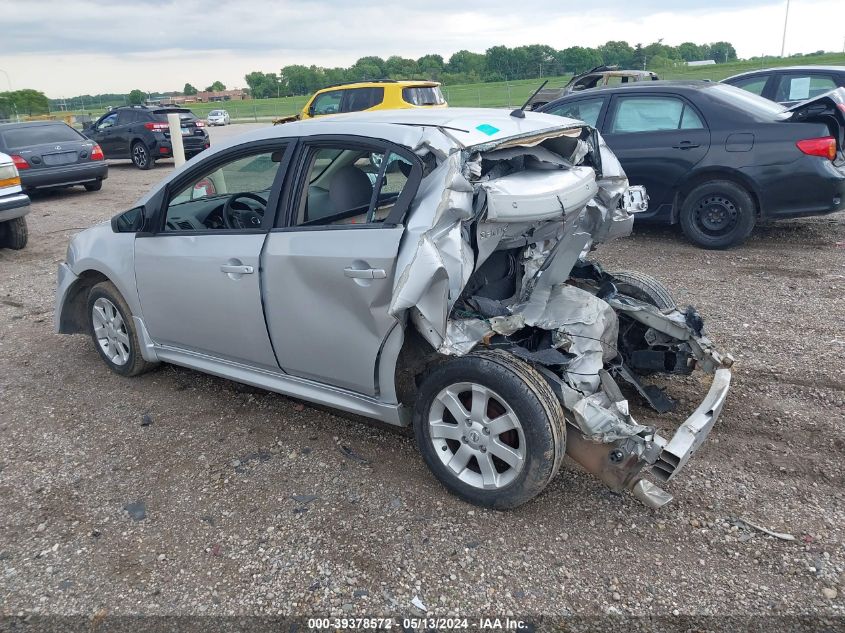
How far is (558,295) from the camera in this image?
3.82 m

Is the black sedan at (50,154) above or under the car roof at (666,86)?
under

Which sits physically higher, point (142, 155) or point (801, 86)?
point (801, 86)

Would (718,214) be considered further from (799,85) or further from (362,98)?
(362,98)

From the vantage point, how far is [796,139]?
654 cm

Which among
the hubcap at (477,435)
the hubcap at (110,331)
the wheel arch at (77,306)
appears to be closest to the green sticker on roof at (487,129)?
the hubcap at (477,435)

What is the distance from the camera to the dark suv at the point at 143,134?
669 inches

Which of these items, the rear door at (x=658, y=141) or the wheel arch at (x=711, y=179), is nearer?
the wheel arch at (x=711, y=179)

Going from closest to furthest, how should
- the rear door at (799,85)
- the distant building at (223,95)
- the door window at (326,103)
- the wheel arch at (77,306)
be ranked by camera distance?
the wheel arch at (77,306) < the rear door at (799,85) < the door window at (326,103) < the distant building at (223,95)

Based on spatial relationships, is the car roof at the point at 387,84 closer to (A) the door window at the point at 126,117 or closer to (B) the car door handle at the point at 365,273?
(A) the door window at the point at 126,117

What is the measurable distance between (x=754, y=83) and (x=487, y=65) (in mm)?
66517

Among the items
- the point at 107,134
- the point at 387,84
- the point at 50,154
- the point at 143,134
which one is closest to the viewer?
the point at 50,154

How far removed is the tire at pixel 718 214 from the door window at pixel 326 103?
10358 mm

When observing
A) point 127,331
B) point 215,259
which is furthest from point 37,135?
point 215,259

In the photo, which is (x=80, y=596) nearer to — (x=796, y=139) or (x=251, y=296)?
(x=251, y=296)
